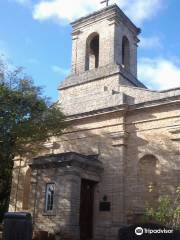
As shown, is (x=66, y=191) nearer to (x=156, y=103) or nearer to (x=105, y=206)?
(x=105, y=206)

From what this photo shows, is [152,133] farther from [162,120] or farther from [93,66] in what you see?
[93,66]

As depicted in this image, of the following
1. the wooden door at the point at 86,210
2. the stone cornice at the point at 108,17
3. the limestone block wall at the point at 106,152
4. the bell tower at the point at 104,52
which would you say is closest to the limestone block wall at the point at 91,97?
the bell tower at the point at 104,52

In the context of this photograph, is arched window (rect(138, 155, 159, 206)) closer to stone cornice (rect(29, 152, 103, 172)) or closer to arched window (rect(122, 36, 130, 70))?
stone cornice (rect(29, 152, 103, 172))

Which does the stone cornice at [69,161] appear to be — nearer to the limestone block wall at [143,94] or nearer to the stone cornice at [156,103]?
the stone cornice at [156,103]

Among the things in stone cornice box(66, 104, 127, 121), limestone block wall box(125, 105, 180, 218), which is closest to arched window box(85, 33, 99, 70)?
stone cornice box(66, 104, 127, 121)

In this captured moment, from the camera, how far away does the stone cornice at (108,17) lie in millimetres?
24969

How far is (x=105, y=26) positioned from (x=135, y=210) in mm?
13001

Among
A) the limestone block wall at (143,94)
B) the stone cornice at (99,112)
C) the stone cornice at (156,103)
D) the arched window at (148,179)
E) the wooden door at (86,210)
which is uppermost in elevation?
the limestone block wall at (143,94)

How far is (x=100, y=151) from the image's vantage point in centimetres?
2159

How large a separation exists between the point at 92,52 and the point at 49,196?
12054 millimetres

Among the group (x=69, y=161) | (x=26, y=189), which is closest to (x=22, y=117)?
(x=69, y=161)

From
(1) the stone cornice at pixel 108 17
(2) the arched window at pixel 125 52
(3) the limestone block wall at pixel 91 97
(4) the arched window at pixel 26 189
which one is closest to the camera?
(3) the limestone block wall at pixel 91 97

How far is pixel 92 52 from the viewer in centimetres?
2706

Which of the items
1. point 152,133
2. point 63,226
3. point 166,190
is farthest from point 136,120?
point 63,226
